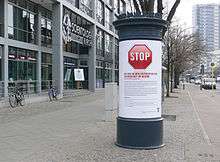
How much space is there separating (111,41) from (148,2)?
126 ft

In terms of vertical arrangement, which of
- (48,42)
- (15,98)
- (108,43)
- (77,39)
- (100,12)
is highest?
(100,12)

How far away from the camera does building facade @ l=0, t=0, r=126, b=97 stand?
26.7 metres

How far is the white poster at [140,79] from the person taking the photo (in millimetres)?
9820

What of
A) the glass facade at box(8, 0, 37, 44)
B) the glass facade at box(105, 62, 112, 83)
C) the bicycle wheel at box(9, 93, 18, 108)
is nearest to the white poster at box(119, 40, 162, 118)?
the bicycle wheel at box(9, 93, 18, 108)

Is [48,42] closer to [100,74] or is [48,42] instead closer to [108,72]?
[100,74]

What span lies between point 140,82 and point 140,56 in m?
0.58

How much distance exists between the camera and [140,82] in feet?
32.2

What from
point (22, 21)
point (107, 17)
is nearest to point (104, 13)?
point (107, 17)

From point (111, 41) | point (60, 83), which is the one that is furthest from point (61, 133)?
point (111, 41)

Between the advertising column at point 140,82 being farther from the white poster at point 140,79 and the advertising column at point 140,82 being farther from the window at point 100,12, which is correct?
the window at point 100,12

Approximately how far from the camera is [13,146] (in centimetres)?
991

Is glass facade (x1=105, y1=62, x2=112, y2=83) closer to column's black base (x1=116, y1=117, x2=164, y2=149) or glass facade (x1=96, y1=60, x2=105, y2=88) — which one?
glass facade (x1=96, y1=60, x2=105, y2=88)

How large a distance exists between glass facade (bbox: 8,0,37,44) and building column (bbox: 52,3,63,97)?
4.72ft

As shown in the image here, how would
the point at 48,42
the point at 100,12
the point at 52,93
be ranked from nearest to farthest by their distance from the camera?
the point at 52,93 < the point at 48,42 < the point at 100,12
